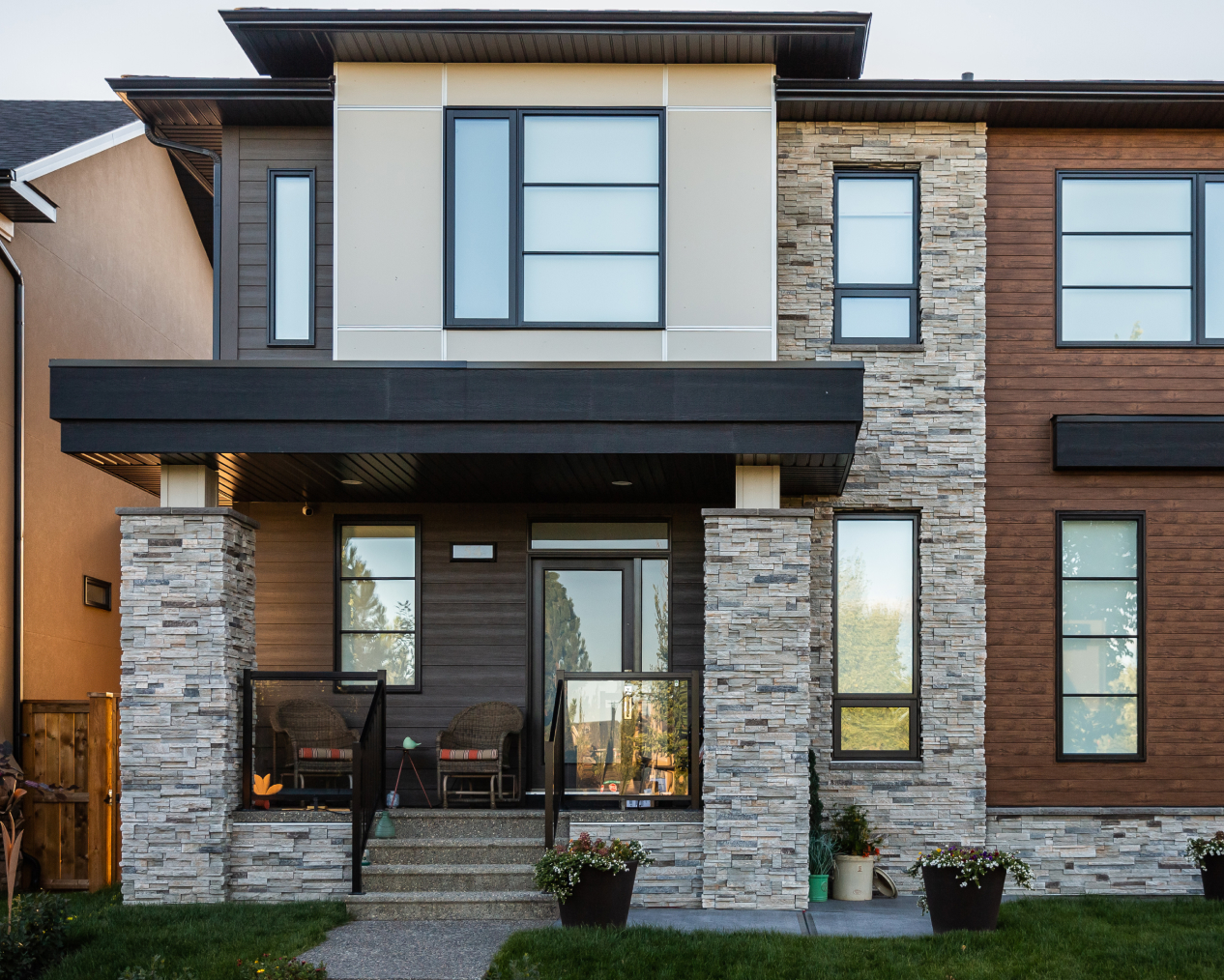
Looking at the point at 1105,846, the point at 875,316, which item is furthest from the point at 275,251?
the point at 1105,846

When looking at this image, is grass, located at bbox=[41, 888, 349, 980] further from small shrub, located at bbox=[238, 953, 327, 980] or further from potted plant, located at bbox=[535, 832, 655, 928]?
potted plant, located at bbox=[535, 832, 655, 928]

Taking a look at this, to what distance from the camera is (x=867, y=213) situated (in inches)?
413

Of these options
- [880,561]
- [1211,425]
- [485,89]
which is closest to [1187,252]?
[1211,425]

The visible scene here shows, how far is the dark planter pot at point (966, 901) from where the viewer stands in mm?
7746

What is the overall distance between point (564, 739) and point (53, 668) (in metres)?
6.23

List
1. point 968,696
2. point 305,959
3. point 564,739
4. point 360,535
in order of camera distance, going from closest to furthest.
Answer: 1. point 305,959
2. point 564,739
3. point 968,696
4. point 360,535

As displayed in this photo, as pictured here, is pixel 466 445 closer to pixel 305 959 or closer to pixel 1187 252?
pixel 305 959

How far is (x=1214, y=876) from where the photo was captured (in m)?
9.02

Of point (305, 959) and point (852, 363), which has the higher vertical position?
point (852, 363)

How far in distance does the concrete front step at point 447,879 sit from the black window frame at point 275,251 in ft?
14.6

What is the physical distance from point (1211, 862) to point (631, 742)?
14.5 ft

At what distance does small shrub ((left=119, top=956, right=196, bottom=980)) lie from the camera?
243 inches

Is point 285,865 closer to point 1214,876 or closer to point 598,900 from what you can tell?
point 598,900

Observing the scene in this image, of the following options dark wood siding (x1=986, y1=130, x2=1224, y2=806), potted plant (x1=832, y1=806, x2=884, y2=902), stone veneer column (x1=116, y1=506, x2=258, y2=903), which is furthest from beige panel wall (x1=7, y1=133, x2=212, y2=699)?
dark wood siding (x1=986, y1=130, x2=1224, y2=806)
